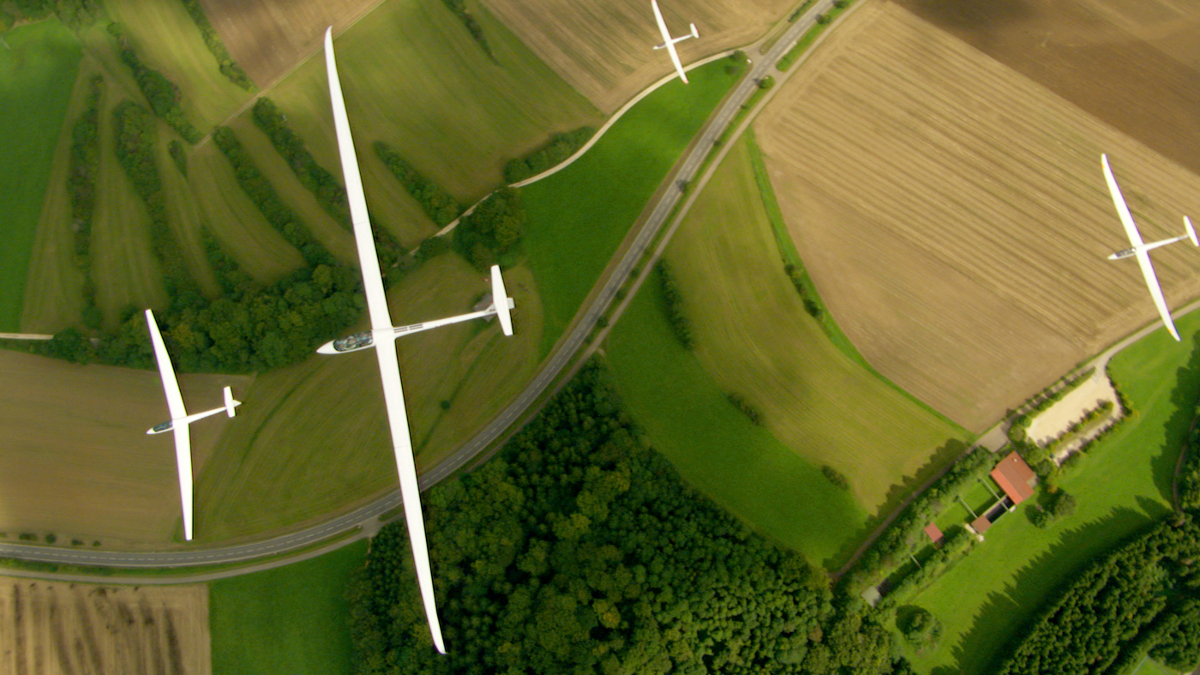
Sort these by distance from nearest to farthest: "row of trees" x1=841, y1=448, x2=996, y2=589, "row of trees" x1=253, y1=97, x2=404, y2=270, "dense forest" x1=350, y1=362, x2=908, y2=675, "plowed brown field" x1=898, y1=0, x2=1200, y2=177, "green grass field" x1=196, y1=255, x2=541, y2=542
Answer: "dense forest" x1=350, y1=362, x2=908, y2=675 → "row of trees" x1=841, y1=448, x2=996, y2=589 → "green grass field" x1=196, y1=255, x2=541, y2=542 → "row of trees" x1=253, y1=97, x2=404, y2=270 → "plowed brown field" x1=898, y1=0, x2=1200, y2=177

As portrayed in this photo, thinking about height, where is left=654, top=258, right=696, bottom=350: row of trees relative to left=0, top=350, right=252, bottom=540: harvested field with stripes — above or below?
below

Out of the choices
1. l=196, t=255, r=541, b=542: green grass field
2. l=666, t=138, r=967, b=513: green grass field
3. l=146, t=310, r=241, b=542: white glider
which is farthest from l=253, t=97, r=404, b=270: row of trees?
l=666, t=138, r=967, b=513: green grass field

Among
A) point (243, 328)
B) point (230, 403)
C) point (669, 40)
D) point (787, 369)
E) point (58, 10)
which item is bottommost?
point (787, 369)

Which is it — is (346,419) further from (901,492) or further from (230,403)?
(901,492)

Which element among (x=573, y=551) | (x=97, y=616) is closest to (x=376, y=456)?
(x=573, y=551)

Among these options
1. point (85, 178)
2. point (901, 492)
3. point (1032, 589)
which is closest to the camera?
point (1032, 589)

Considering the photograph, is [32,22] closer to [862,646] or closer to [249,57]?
[249,57]

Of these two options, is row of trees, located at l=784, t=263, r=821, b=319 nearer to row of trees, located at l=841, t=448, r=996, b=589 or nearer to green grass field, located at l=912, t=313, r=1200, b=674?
row of trees, located at l=841, t=448, r=996, b=589

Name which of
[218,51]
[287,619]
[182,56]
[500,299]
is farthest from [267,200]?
[287,619]
